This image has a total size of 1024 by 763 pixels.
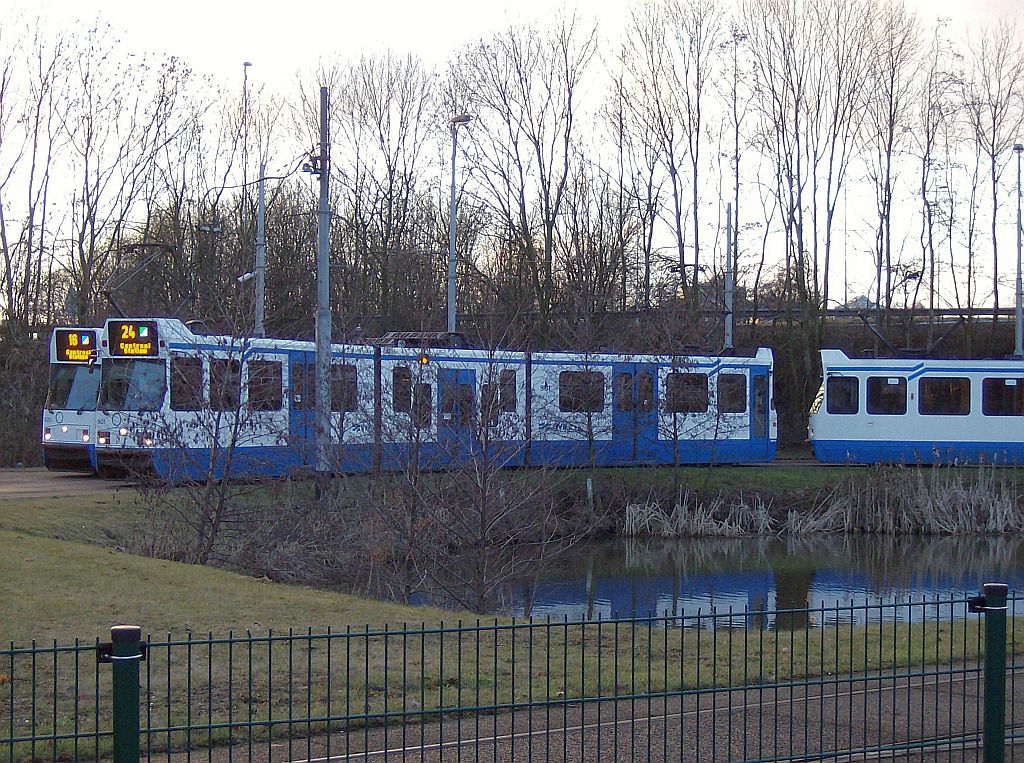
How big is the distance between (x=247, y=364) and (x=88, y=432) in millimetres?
5301

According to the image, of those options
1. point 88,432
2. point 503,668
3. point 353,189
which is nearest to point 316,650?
point 503,668

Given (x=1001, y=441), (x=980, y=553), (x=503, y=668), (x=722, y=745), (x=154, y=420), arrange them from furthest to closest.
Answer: (x=1001, y=441) → (x=980, y=553) → (x=154, y=420) → (x=503, y=668) → (x=722, y=745)

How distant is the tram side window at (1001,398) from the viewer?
32.8 m

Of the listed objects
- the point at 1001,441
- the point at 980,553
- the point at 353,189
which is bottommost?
the point at 980,553

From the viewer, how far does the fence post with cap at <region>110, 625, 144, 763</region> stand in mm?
5207

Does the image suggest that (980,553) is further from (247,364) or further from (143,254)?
(143,254)

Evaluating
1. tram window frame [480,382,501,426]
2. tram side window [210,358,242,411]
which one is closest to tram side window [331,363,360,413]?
tram side window [210,358,242,411]

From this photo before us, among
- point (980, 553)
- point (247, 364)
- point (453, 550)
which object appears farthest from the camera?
point (980, 553)

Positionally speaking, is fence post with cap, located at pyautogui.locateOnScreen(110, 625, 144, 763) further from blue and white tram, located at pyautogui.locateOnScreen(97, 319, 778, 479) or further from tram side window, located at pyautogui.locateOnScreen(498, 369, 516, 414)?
tram side window, located at pyautogui.locateOnScreen(498, 369, 516, 414)

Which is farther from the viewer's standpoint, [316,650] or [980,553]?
[980,553]

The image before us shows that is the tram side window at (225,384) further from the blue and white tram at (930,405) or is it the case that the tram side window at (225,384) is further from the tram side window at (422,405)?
the blue and white tram at (930,405)

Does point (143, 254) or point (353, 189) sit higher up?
point (353, 189)

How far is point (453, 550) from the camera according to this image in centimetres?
1912

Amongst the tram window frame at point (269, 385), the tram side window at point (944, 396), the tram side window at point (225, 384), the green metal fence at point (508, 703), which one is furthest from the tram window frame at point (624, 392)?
the green metal fence at point (508, 703)
